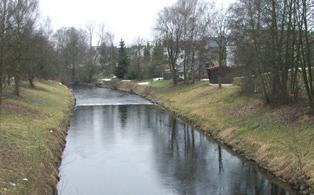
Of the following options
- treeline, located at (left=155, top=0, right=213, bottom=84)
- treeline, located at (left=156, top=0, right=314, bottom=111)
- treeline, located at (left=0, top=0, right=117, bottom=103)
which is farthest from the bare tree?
treeline, located at (left=156, top=0, right=314, bottom=111)

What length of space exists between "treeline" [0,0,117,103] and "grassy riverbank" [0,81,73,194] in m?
4.25

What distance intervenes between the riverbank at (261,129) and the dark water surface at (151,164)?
0.85 meters

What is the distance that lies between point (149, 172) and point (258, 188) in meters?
6.05

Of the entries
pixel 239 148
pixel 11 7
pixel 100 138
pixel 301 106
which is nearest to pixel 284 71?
pixel 301 106

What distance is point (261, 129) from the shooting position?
31.4m

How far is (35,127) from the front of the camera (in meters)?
32.2

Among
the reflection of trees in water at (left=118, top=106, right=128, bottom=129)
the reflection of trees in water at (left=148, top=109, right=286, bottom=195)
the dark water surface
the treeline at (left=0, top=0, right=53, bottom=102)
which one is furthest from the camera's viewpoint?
the reflection of trees in water at (left=118, top=106, right=128, bottom=129)

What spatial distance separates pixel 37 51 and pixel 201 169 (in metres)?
35.1

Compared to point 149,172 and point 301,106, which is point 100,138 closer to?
point 149,172

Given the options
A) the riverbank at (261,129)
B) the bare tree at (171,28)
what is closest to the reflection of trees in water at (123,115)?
the riverbank at (261,129)

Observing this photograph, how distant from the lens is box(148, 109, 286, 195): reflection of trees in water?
22.5 meters

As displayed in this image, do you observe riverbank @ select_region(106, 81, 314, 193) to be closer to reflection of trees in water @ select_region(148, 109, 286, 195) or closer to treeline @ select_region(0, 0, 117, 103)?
reflection of trees in water @ select_region(148, 109, 286, 195)

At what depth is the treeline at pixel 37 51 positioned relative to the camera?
39750 mm

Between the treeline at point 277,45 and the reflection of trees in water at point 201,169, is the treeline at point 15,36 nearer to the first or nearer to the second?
the reflection of trees in water at point 201,169
